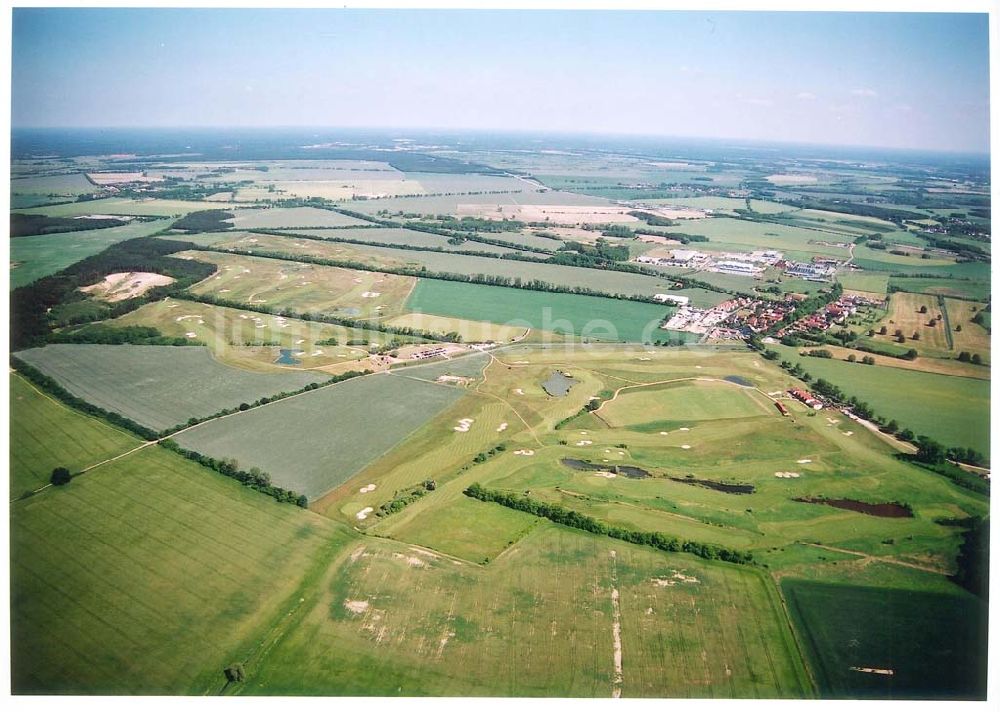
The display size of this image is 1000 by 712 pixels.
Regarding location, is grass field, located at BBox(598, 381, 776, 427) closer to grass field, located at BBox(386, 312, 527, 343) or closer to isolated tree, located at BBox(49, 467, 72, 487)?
grass field, located at BBox(386, 312, 527, 343)

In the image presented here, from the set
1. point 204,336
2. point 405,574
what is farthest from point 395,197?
point 405,574

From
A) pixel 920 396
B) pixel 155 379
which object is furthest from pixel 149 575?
pixel 920 396

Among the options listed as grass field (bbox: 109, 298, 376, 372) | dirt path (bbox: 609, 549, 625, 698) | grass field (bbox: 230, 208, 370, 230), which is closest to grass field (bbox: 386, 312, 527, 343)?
grass field (bbox: 109, 298, 376, 372)

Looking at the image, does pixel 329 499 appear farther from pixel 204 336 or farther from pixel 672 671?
pixel 204 336

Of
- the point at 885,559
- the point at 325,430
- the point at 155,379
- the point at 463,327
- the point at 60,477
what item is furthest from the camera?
the point at 463,327

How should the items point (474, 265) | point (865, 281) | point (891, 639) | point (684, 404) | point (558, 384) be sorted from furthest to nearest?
point (474, 265) < point (865, 281) < point (558, 384) < point (684, 404) < point (891, 639)

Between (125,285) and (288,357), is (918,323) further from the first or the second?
(125,285)
